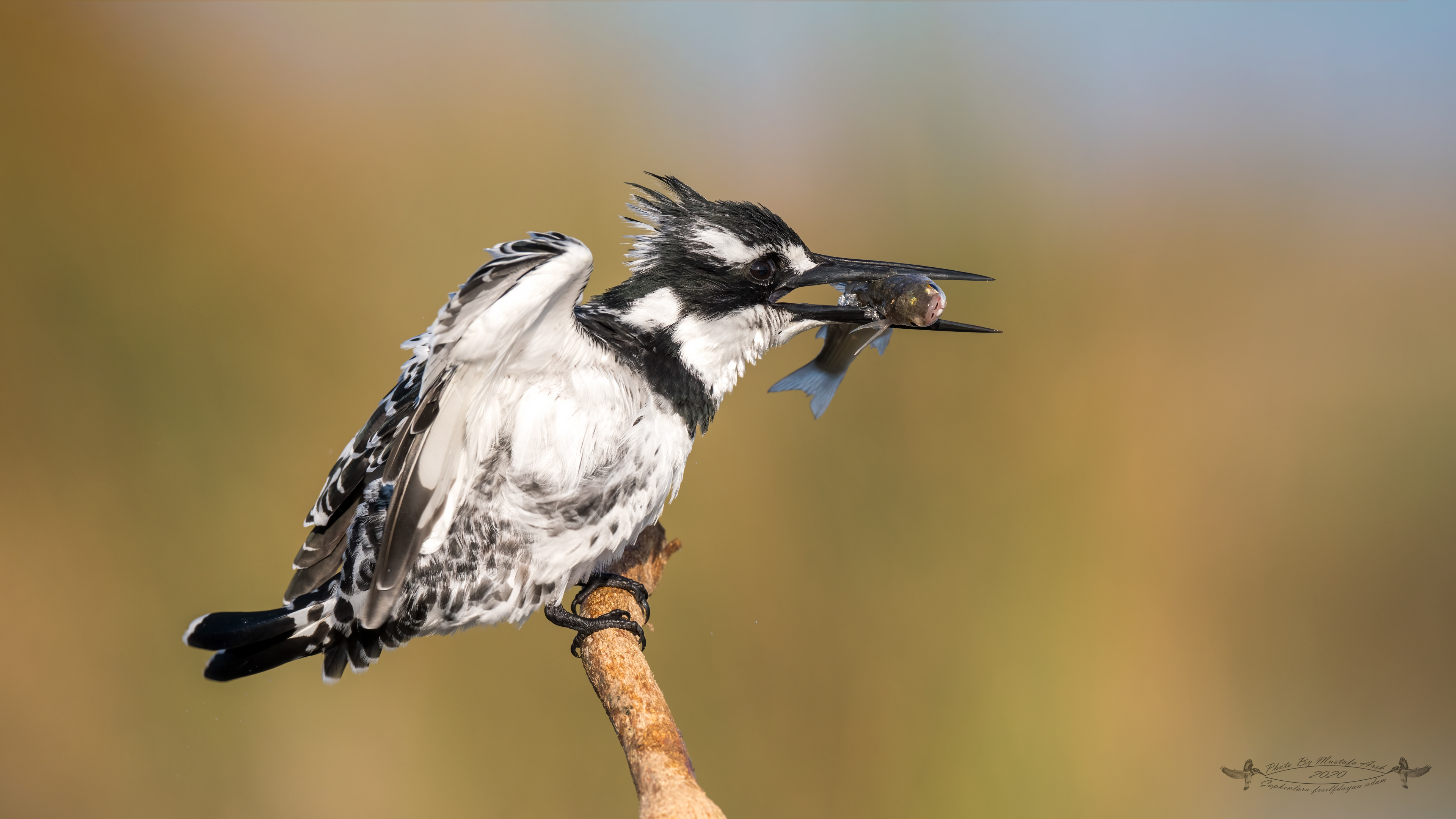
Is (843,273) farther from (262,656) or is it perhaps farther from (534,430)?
(262,656)

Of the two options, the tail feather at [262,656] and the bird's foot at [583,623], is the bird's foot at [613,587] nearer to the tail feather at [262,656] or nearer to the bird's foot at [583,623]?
the bird's foot at [583,623]

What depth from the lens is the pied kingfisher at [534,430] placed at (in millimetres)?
1298

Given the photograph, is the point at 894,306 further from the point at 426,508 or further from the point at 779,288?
the point at 426,508

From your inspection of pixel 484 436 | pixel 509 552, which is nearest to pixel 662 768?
pixel 509 552

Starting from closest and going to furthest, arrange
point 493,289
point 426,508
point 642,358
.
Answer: point 493,289 → point 426,508 → point 642,358

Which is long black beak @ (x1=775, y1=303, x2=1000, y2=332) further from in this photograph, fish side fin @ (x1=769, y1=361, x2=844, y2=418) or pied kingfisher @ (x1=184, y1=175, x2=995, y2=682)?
fish side fin @ (x1=769, y1=361, x2=844, y2=418)

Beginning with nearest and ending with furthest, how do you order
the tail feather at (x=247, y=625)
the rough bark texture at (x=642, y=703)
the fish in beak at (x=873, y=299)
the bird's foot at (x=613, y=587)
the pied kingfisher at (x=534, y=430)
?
the rough bark texture at (x=642, y=703)
the pied kingfisher at (x=534, y=430)
the tail feather at (x=247, y=625)
the fish in beak at (x=873, y=299)
the bird's foot at (x=613, y=587)

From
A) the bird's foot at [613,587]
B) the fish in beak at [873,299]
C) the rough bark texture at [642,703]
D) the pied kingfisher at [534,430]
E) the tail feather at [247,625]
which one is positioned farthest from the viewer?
the bird's foot at [613,587]

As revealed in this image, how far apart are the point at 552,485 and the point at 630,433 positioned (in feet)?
0.49

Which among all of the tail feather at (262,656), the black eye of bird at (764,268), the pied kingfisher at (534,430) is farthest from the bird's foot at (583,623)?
the black eye of bird at (764,268)

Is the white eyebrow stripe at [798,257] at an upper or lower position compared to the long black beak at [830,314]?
upper

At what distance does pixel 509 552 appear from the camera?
1.47 meters

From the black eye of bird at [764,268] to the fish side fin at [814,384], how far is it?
279 mm

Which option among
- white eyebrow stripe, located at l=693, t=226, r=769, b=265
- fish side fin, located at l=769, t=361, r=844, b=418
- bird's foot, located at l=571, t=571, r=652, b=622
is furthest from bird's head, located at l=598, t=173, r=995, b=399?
bird's foot, located at l=571, t=571, r=652, b=622
